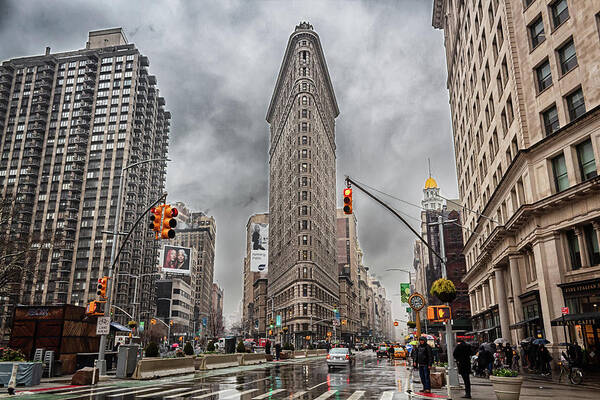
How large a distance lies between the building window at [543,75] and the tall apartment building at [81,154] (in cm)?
10910

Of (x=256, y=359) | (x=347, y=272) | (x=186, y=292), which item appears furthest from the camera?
(x=347, y=272)

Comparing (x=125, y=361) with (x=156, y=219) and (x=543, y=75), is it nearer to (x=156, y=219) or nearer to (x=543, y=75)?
(x=156, y=219)

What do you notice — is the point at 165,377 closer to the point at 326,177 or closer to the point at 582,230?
the point at 582,230

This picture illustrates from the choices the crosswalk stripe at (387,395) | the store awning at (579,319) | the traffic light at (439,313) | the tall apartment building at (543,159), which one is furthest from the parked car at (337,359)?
the traffic light at (439,313)

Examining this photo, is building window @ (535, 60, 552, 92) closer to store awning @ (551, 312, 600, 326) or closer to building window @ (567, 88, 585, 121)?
building window @ (567, 88, 585, 121)

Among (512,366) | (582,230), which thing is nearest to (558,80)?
(582,230)

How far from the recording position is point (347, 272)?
183 meters

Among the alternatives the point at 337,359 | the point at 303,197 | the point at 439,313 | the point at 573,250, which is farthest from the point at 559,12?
the point at 303,197

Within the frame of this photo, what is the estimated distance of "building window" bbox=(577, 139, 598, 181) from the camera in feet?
87.1

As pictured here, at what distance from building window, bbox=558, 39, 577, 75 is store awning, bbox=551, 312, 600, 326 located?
15.1 m

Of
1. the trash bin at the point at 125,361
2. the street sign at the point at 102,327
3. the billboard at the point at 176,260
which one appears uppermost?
the billboard at the point at 176,260

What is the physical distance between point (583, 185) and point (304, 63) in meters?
105

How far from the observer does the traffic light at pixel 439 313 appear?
18.1 metres

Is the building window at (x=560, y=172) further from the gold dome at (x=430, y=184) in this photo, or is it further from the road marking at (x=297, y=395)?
the gold dome at (x=430, y=184)
